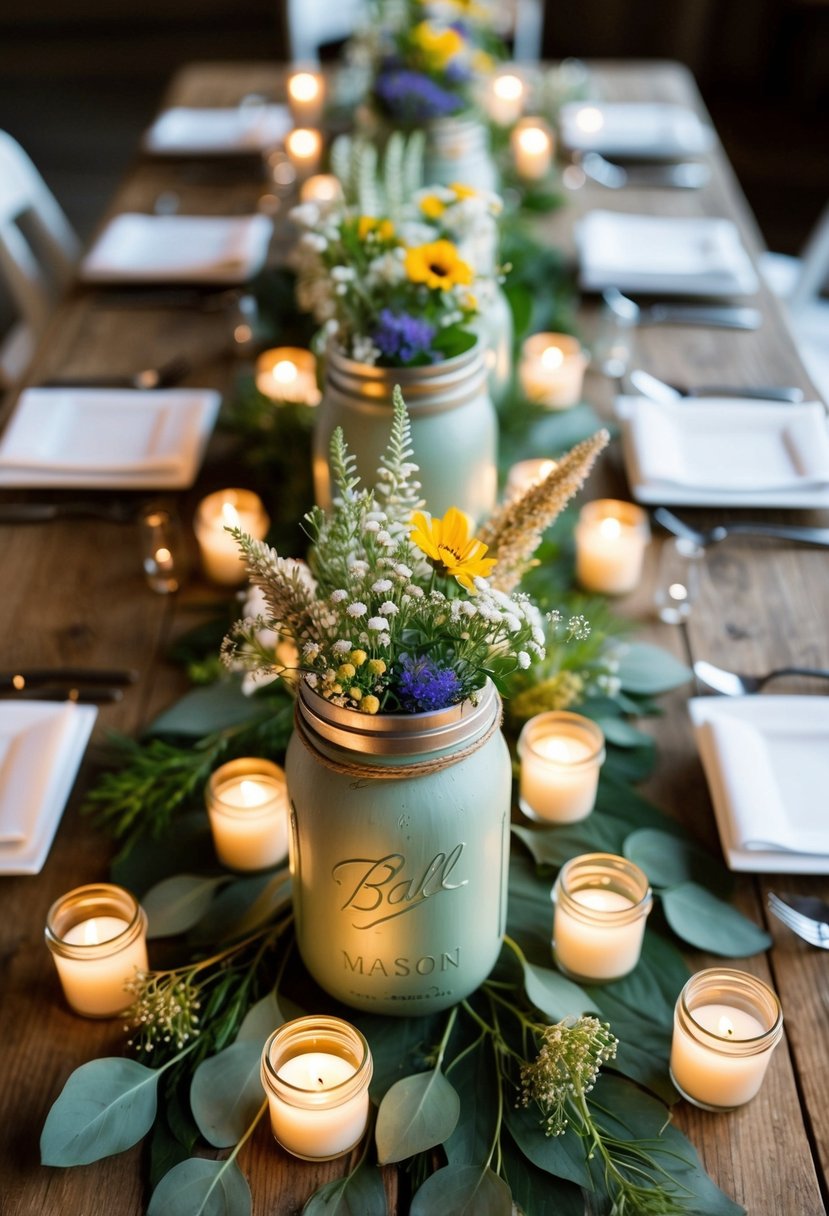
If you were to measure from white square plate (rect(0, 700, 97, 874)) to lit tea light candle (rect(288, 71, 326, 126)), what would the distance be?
1.85m

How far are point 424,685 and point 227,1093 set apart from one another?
357mm

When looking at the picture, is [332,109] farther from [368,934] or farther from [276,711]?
[368,934]

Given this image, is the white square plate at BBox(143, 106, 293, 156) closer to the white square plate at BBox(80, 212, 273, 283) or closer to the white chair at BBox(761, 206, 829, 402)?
the white square plate at BBox(80, 212, 273, 283)

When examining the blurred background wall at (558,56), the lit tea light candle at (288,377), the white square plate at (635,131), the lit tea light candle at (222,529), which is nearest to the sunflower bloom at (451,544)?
the lit tea light candle at (222,529)

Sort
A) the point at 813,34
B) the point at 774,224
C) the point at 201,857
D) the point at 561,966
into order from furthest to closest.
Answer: the point at 813,34 → the point at 774,224 → the point at 201,857 → the point at 561,966

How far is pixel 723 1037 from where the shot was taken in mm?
894

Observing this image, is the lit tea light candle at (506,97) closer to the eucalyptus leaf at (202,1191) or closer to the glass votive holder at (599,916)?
the glass votive holder at (599,916)

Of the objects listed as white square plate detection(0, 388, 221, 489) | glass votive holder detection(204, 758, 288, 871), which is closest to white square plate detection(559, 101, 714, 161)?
white square plate detection(0, 388, 221, 489)

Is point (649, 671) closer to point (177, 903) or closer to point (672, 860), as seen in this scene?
point (672, 860)

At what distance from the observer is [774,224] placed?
14.8 ft

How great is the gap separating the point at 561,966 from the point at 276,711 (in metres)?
0.40

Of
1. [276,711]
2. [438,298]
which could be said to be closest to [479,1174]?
[276,711]

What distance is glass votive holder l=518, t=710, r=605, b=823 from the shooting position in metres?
1.15

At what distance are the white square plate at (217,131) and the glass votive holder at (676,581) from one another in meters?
1.71
